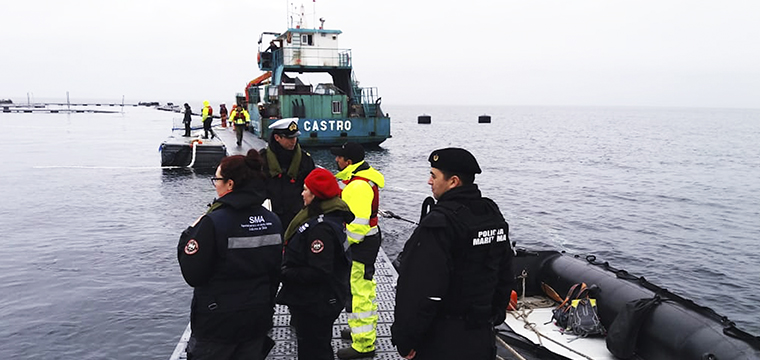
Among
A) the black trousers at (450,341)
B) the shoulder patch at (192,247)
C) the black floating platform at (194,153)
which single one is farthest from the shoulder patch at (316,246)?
the black floating platform at (194,153)

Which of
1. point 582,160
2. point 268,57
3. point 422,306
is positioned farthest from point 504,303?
point 582,160

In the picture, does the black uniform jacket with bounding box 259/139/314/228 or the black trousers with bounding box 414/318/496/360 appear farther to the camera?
the black uniform jacket with bounding box 259/139/314/228

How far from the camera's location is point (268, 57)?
118 feet

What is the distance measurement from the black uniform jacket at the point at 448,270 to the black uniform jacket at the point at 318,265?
833mm

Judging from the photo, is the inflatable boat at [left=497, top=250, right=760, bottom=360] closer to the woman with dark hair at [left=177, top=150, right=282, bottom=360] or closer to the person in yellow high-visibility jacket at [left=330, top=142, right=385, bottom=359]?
the person in yellow high-visibility jacket at [left=330, top=142, right=385, bottom=359]

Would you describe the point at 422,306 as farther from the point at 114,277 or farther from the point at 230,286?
the point at 114,277

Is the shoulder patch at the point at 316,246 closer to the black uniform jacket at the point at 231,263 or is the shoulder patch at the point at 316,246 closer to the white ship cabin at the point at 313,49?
the black uniform jacket at the point at 231,263

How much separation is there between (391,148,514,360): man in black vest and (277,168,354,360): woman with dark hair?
0.85 m

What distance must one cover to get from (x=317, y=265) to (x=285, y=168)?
5.08 ft

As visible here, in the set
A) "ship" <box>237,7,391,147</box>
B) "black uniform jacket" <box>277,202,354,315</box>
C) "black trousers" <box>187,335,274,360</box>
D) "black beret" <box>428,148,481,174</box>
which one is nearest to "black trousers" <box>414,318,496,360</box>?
"black beret" <box>428,148,481,174</box>

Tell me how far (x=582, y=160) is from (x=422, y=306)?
37893 millimetres

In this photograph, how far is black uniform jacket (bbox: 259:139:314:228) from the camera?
479 cm

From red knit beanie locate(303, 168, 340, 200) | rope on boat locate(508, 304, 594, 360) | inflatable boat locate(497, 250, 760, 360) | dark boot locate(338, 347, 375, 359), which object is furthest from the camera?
rope on boat locate(508, 304, 594, 360)

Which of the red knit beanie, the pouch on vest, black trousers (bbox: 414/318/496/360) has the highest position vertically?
the red knit beanie
